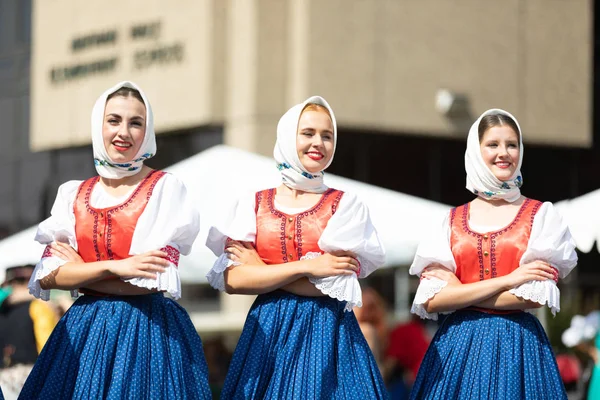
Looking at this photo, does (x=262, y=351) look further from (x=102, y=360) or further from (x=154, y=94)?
(x=154, y=94)

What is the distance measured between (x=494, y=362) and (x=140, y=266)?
144cm

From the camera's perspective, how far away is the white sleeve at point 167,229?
4.66m

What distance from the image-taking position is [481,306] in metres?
5.04

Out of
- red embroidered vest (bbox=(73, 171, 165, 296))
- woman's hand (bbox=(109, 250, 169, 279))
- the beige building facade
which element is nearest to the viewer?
woman's hand (bbox=(109, 250, 169, 279))

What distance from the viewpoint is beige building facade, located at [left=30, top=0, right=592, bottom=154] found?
570 inches

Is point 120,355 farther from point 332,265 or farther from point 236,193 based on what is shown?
point 236,193

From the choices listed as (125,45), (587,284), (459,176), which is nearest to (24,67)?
(125,45)

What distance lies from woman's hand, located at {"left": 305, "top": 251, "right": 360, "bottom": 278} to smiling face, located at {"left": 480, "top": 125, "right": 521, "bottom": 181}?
2.33 feet

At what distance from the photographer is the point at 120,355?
469 cm

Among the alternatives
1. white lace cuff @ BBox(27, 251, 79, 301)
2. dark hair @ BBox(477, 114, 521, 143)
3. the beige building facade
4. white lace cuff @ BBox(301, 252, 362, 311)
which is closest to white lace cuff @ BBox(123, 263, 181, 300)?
white lace cuff @ BBox(27, 251, 79, 301)

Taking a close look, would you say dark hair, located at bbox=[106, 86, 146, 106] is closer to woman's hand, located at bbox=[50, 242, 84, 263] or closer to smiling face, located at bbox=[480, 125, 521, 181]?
woman's hand, located at bbox=[50, 242, 84, 263]

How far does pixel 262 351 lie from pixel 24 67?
582 inches

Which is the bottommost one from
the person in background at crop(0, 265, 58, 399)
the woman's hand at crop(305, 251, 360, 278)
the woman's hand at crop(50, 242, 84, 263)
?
the person in background at crop(0, 265, 58, 399)

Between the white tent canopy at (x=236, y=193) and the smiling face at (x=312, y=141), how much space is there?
7.90ft
